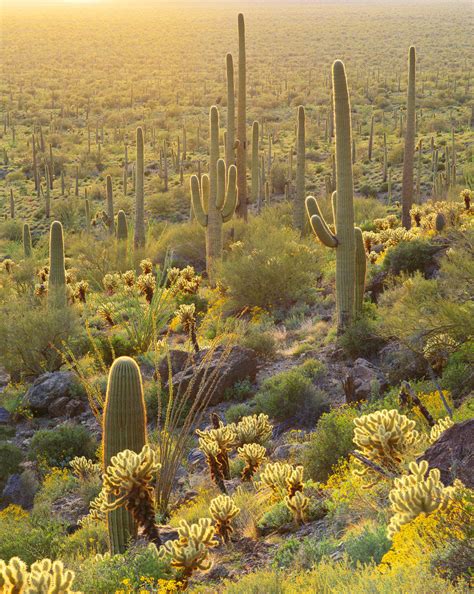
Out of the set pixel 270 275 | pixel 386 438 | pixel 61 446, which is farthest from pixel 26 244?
pixel 386 438

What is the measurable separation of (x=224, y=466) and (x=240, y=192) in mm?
15866

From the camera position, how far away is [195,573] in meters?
6.85

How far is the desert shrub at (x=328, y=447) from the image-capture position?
9.50 metres

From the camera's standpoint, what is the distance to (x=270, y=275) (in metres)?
18.8

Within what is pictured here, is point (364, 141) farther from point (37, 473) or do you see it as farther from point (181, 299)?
point (37, 473)

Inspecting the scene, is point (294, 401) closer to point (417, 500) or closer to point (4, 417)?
point (4, 417)

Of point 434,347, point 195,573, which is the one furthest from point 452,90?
point 195,573

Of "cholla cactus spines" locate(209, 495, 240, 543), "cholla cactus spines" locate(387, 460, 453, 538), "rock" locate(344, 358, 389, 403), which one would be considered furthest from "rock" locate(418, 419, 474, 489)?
"rock" locate(344, 358, 389, 403)

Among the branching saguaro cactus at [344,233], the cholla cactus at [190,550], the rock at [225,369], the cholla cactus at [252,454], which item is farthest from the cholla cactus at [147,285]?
the cholla cactus at [190,550]

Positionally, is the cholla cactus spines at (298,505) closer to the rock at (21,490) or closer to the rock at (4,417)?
the rock at (21,490)

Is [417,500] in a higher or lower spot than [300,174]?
higher

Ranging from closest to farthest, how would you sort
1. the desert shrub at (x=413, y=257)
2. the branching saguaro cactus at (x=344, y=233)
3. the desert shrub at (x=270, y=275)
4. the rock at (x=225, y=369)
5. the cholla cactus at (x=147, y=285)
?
the rock at (x=225, y=369)
the branching saguaro cactus at (x=344, y=233)
the desert shrub at (x=413, y=257)
the cholla cactus at (x=147, y=285)
the desert shrub at (x=270, y=275)

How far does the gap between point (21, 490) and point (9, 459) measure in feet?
2.92

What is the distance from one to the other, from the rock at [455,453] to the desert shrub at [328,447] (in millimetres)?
3122
